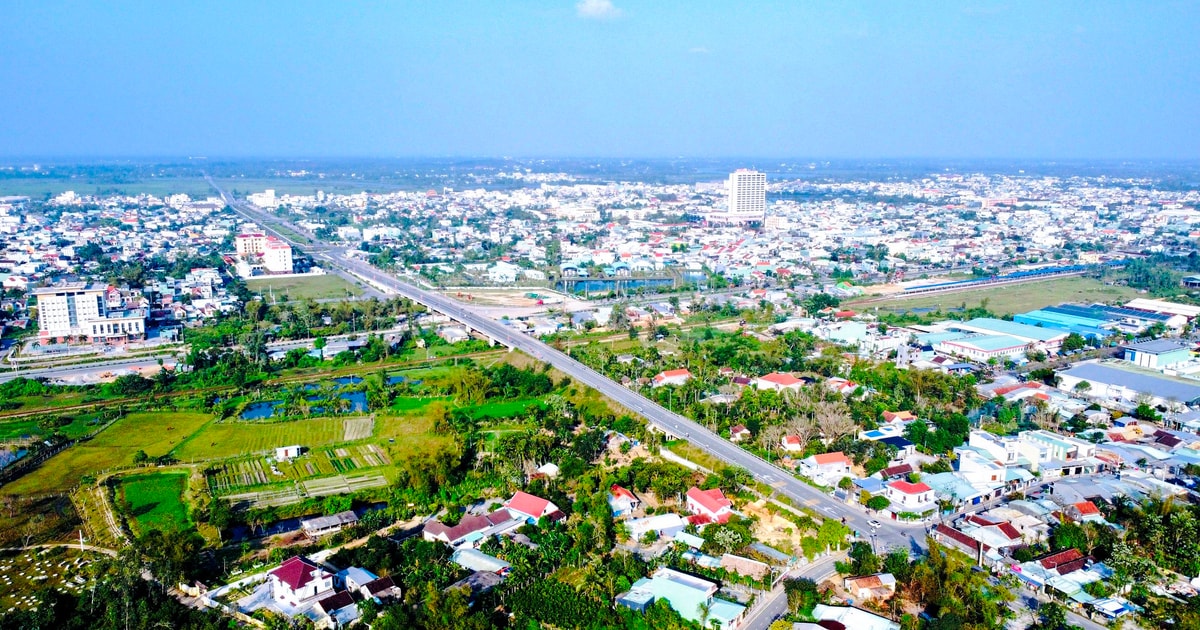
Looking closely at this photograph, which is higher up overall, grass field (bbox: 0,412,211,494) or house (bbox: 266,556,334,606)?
house (bbox: 266,556,334,606)

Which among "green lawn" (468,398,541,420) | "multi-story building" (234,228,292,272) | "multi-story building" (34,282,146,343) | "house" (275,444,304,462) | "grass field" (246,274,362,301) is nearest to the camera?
"house" (275,444,304,462)

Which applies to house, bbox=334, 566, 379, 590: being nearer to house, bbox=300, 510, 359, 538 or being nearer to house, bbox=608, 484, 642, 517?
Answer: house, bbox=300, 510, 359, 538

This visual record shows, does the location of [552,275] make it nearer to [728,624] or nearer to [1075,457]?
[1075,457]

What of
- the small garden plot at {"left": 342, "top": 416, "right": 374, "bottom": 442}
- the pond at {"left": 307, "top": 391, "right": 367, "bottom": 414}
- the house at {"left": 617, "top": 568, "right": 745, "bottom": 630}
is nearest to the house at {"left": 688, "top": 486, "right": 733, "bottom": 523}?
the house at {"left": 617, "top": 568, "right": 745, "bottom": 630}

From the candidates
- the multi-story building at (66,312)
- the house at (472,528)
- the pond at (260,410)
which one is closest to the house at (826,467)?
the house at (472,528)

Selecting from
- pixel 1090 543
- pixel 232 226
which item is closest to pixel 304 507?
pixel 1090 543

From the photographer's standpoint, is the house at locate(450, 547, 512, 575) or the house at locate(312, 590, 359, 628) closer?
the house at locate(312, 590, 359, 628)
